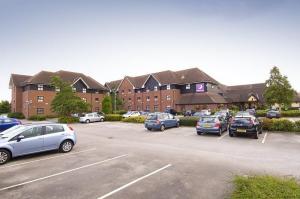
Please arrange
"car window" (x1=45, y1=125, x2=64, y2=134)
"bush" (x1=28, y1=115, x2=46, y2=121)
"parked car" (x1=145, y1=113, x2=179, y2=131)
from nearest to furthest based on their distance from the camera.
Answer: "car window" (x1=45, y1=125, x2=64, y2=134) < "parked car" (x1=145, y1=113, x2=179, y2=131) < "bush" (x1=28, y1=115, x2=46, y2=121)

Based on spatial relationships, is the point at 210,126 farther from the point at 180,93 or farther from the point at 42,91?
the point at 42,91

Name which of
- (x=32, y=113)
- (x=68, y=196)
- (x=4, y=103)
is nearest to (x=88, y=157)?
(x=68, y=196)

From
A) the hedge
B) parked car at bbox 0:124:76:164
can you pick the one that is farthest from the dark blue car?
the hedge

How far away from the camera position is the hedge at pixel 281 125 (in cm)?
1659

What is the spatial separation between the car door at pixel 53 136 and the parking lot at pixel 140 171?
18.9 inches

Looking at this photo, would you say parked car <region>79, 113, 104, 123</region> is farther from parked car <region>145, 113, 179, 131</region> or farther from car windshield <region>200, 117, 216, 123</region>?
car windshield <region>200, 117, 216, 123</region>

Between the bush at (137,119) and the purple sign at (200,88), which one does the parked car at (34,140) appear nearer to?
the bush at (137,119)

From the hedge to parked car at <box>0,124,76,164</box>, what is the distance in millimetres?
15978

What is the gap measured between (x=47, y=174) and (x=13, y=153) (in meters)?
2.93

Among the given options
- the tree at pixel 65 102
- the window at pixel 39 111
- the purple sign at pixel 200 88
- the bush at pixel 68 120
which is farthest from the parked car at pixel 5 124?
the purple sign at pixel 200 88

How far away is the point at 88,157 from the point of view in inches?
361

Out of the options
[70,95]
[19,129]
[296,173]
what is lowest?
[296,173]

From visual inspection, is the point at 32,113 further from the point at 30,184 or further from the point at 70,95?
the point at 30,184

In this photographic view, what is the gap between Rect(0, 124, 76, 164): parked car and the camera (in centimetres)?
851
